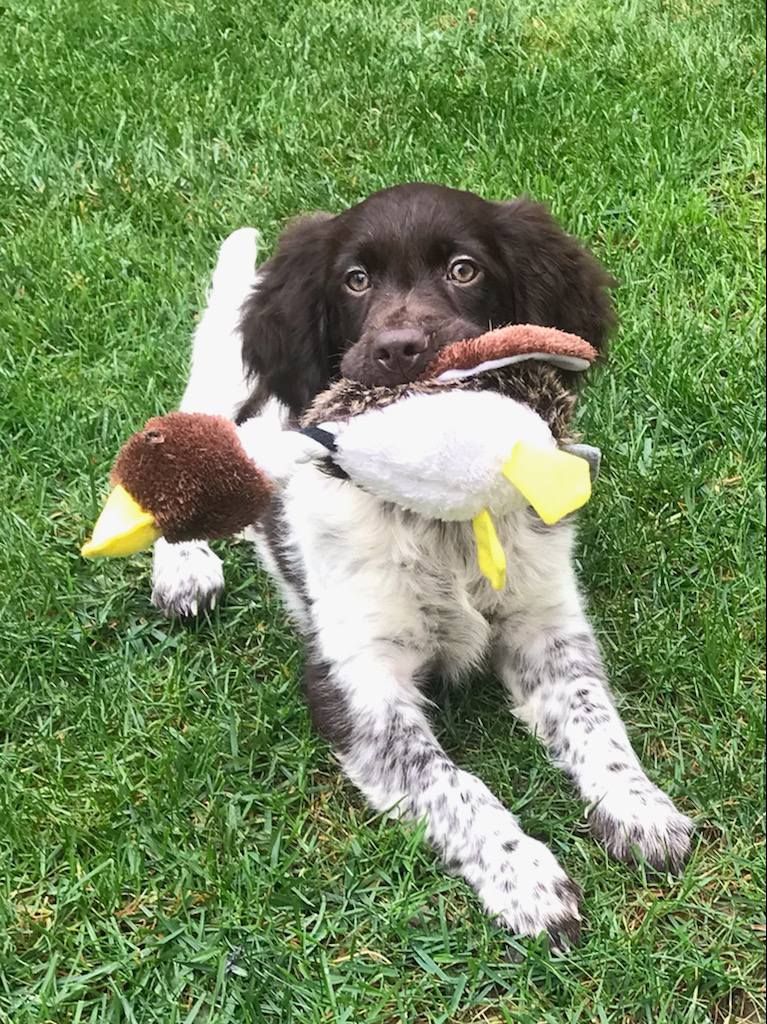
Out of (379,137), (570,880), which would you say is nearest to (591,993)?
(570,880)

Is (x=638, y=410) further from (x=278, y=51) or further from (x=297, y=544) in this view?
(x=278, y=51)

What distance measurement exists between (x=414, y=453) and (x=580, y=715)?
0.80 meters

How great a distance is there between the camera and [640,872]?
2.17 metres

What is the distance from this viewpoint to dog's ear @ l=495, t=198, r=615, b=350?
2613mm

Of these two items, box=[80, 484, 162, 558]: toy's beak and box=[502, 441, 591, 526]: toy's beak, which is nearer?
box=[502, 441, 591, 526]: toy's beak

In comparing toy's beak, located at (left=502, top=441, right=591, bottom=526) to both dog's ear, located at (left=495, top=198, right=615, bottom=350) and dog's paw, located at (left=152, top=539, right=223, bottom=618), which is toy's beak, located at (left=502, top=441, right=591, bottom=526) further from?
dog's paw, located at (left=152, top=539, right=223, bottom=618)

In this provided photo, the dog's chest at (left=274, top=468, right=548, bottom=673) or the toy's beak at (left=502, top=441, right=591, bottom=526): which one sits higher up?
the toy's beak at (left=502, top=441, right=591, bottom=526)

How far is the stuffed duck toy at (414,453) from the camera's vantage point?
1911mm

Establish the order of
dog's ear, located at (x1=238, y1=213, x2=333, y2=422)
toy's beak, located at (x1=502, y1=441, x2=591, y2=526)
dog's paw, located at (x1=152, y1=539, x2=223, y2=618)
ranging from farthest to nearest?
dog's paw, located at (x1=152, y1=539, x2=223, y2=618), dog's ear, located at (x1=238, y1=213, x2=333, y2=422), toy's beak, located at (x1=502, y1=441, x2=591, y2=526)

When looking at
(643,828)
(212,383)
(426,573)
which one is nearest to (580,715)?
(643,828)

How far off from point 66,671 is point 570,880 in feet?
4.28

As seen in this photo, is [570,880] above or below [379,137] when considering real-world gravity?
below

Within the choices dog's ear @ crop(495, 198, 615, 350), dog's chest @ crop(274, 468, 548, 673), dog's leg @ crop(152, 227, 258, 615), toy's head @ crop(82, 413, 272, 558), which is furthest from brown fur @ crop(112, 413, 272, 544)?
dog's ear @ crop(495, 198, 615, 350)

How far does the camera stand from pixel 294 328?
2.69 meters
